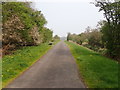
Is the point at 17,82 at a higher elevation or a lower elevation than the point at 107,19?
lower

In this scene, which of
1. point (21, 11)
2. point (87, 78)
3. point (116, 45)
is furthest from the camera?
point (21, 11)

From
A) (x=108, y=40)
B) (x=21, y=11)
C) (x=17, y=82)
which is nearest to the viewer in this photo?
(x=17, y=82)

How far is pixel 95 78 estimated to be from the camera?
10383 mm

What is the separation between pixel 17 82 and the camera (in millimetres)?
9891

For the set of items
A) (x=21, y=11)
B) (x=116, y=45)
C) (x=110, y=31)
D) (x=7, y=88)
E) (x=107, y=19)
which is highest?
(x=21, y=11)

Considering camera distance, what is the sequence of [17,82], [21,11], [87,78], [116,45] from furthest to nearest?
[21,11] < [116,45] < [87,78] < [17,82]

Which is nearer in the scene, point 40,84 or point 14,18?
point 40,84

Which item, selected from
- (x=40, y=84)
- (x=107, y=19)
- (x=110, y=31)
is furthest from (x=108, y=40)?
(x=40, y=84)

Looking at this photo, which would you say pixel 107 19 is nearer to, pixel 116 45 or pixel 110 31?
pixel 110 31

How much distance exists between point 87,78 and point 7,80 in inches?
210

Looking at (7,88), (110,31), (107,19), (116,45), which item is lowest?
(7,88)

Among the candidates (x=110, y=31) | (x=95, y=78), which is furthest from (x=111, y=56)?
(x=95, y=78)

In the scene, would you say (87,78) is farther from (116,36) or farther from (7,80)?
(116,36)

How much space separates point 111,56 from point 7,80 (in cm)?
1869
